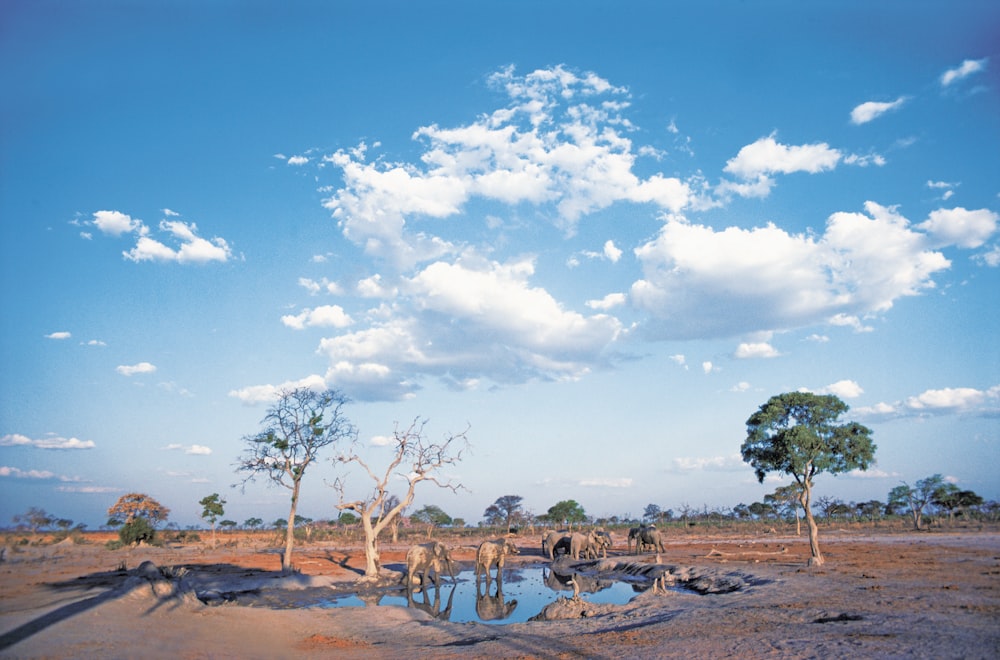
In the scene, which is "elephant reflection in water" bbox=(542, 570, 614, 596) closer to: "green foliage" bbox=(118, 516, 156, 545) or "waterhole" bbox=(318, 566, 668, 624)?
"waterhole" bbox=(318, 566, 668, 624)

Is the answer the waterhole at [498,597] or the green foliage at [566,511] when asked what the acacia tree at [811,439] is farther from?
the green foliage at [566,511]

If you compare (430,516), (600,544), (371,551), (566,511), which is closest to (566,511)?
(566,511)

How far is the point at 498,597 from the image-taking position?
84.4ft

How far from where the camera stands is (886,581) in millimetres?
18625

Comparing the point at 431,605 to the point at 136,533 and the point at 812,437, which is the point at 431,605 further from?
the point at 136,533

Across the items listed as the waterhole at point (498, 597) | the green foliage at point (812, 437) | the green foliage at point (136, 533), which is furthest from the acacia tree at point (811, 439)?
the green foliage at point (136, 533)

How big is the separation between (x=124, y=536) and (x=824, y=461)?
175ft

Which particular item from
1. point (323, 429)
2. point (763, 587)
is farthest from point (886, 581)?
point (323, 429)

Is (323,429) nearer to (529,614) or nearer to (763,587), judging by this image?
(529,614)

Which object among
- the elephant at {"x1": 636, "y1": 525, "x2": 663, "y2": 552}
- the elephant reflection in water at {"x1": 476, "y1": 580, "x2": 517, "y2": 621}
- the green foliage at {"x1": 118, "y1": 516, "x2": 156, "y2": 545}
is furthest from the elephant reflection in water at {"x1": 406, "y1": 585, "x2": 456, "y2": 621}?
the green foliage at {"x1": 118, "y1": 516, "x2": 156, "y2": 545}

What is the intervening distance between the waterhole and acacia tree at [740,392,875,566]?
9471 mm

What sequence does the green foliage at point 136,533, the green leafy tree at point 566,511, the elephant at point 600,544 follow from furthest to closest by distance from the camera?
the green leafy tree at point 566,511, the green foliage at point 136,533, the elephant at point 600,544

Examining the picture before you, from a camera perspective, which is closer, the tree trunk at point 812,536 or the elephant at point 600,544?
the tree trunk at point 812,536

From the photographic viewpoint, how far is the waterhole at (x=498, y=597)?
22.0m
